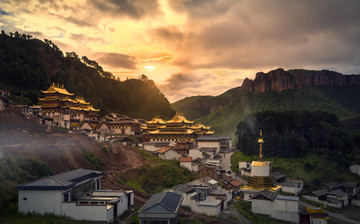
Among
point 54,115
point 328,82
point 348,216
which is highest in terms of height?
point 328,82

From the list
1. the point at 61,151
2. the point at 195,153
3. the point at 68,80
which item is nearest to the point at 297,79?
the point at 68,80

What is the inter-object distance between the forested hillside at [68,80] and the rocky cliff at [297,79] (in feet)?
190

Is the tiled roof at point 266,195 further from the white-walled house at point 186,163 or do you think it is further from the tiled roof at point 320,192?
the tiled roof at point 320,192

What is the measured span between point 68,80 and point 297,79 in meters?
109

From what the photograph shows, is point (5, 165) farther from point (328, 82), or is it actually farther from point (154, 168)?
point (328, 82)

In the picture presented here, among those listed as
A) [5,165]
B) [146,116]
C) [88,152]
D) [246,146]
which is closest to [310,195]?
[246,146]

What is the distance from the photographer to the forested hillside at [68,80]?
260ft

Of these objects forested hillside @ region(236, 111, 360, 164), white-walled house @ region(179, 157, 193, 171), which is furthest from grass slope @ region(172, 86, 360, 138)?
white-walled house @ region(179, 157, 193, 171)

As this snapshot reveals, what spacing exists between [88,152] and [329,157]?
4827cm

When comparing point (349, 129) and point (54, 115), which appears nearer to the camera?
point (54, 115)

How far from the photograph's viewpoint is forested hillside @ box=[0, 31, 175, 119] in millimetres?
79250

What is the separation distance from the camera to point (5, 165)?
78.7 feet

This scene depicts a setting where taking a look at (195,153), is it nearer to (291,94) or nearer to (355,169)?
(355,169)

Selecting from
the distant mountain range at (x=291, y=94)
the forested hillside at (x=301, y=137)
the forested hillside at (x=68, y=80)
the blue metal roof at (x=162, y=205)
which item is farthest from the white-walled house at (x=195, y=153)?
the distant mountain range at (x=291, y=94)
